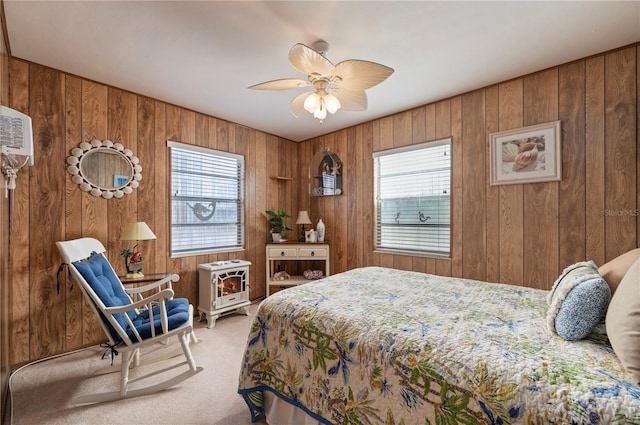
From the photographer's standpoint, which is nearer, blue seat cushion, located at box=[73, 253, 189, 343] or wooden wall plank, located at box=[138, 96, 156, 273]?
blue seat cushion, located at box=[73, 253, 189, 343]

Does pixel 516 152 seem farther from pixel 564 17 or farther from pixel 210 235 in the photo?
pixel 210 235

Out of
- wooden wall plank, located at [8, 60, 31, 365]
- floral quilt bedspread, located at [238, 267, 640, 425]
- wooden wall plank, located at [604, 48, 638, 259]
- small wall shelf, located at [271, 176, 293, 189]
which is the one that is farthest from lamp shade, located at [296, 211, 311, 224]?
wooden wall plank, located at [604, 48, 638, 259]

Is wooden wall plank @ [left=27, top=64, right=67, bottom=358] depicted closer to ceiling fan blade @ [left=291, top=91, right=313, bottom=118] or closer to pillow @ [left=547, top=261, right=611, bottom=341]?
ceiling fan blade @ [left=291, top=91, right=313, bottom=118]

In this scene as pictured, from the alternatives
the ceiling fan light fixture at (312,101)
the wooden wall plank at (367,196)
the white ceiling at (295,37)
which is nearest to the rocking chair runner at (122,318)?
the white ceiling at (295,37)

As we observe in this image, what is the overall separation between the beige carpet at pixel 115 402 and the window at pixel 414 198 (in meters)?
2.26

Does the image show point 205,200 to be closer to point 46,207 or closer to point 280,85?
point 46,207

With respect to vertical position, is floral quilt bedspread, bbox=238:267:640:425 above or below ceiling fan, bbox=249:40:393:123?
below

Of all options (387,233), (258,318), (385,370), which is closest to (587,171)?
(387,233)

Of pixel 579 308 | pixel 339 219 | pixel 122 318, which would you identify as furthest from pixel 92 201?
pixel 579 308

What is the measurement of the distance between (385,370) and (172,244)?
289 cm

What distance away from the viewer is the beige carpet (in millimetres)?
1738

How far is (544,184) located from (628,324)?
6.30 ft

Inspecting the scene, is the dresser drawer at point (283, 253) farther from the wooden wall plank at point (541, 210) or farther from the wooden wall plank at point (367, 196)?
the wooden wall plank at point (541, 210)

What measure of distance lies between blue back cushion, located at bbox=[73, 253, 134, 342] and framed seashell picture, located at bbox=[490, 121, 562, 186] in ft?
11.3
